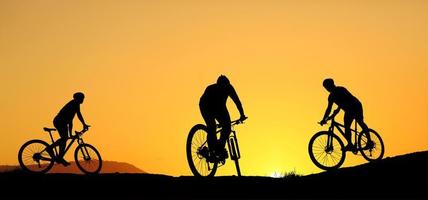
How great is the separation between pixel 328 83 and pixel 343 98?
1.87ft

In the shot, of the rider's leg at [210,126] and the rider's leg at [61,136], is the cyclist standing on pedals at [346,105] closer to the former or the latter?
the rider's leg at [210,126]

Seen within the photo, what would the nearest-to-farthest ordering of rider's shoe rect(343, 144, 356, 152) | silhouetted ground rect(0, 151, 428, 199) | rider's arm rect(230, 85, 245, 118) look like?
silhouetted ground rect(0, 151, 428, 199) < rider's arm rect(230, 85, 245, 118) < rider's shoe rect(343, 144, 356, 152)

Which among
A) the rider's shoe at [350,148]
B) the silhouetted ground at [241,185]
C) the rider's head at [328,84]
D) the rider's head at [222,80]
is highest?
the rider's head at [328,84]

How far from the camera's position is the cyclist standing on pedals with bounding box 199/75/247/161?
49.8 ft

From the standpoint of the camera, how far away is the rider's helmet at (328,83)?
56.6ft

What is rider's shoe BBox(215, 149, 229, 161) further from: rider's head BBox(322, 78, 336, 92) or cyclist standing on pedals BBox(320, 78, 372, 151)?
rider's head BBox(322, 78, 336, 92)

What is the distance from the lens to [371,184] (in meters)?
12.2

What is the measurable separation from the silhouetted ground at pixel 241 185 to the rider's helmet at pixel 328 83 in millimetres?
3744

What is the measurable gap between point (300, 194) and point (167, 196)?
7.90 ft

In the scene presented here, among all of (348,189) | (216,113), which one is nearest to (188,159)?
(216,113)

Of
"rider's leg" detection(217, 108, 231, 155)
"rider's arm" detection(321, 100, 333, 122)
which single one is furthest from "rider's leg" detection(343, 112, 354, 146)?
"rider's leg" detection(217, 108, 231, 155)

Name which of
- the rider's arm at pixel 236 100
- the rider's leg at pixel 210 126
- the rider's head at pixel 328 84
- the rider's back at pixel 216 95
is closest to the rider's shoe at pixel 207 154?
the rider's leg at pixel 210 126

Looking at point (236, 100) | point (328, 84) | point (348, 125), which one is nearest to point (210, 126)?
point (236, 100)

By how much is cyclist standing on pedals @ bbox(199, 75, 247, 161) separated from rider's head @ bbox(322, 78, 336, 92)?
3119 mm
